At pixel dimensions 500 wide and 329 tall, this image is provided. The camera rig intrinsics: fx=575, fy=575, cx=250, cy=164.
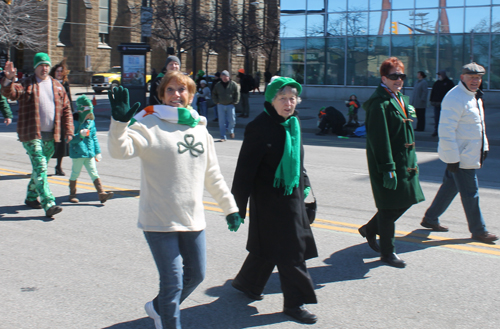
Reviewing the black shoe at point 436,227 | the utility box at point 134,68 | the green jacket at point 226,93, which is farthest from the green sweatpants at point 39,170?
the utility box at point 134,68

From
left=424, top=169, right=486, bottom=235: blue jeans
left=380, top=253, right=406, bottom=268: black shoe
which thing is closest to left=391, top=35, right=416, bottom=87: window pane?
left=424, top=169, right=486, bottom=235: blue jeans

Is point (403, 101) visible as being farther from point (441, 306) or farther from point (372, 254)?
point (441, 306)

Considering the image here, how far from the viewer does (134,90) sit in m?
20.4

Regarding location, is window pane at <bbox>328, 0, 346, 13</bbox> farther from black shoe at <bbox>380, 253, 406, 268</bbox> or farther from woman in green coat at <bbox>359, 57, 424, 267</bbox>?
black shoe at <bbox>380, 253, 406, 268</bbox>

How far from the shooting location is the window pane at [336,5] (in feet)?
92.2

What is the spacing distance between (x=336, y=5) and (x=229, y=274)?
25.5 metres

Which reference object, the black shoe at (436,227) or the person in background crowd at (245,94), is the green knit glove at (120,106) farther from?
the person in background crowd at (245,94)

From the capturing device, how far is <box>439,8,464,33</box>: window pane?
83.6ft

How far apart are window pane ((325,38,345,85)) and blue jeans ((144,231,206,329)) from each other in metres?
26.1

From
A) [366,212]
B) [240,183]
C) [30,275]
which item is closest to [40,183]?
[30,275]

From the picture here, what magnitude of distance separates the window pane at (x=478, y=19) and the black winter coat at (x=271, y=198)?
24.0 meters

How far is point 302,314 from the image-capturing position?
387 centimetres

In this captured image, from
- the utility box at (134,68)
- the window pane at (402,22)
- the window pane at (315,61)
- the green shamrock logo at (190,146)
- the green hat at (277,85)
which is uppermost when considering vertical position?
the window pane at (402,22)

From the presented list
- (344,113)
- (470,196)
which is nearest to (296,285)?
(470,196)
